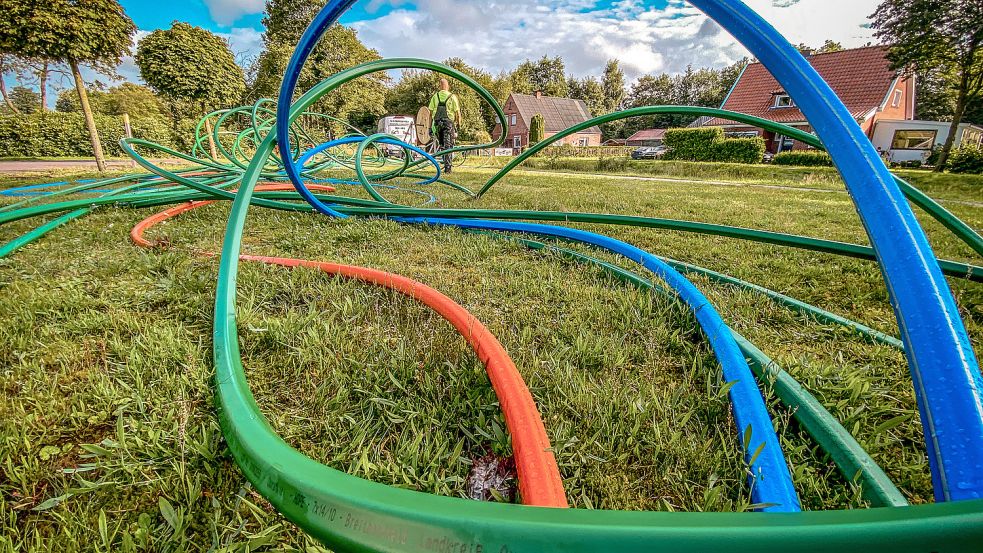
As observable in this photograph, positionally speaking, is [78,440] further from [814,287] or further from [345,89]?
[345,89]

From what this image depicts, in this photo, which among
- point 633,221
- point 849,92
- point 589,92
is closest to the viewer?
point 633,221

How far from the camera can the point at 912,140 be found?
2200 centimetres

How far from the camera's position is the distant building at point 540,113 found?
Answer: 37.4 metres

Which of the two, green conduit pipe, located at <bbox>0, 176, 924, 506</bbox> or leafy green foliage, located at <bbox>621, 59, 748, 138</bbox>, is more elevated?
leafy green foliage, located at <bbox>621, 59, 748, 138</bbox>

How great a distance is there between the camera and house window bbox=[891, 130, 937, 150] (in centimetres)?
2130

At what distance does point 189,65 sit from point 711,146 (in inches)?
793

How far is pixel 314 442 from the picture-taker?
997 mm

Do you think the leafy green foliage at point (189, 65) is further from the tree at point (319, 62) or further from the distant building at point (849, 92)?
the distant building at point (849, 92)

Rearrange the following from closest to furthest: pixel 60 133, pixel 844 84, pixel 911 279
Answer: pixel 911 279 < pixel 60 133 < pixel 844 84

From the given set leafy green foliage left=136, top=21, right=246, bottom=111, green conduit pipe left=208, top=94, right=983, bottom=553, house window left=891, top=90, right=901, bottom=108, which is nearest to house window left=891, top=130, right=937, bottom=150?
house window left=891, top=90, right=901, bottom=108

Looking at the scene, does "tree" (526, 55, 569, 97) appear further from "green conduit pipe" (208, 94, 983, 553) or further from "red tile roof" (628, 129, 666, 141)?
"green conduit pipe" (208, 94, 983, 553)

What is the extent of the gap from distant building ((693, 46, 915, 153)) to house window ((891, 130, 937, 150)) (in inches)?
53.5

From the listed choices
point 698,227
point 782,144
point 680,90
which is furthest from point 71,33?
point 680,90

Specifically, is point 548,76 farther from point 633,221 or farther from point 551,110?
point 633,221
